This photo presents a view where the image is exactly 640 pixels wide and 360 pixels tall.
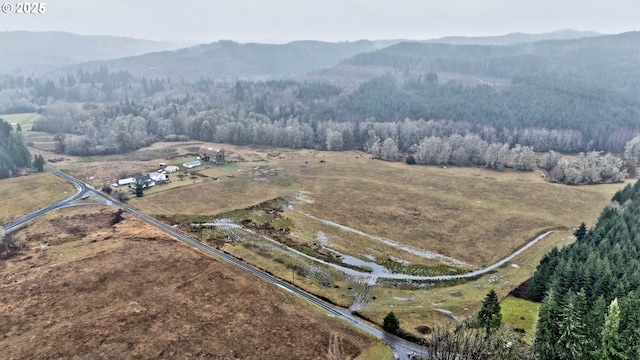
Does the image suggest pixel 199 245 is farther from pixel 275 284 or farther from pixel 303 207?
pixel 303 207

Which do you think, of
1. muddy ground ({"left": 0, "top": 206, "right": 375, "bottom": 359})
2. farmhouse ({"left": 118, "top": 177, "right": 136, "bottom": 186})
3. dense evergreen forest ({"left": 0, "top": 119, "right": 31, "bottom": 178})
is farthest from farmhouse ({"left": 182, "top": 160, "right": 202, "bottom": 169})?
muddy ground ({"left": 0, "top": 206, "right": 375, "bottom": 359})

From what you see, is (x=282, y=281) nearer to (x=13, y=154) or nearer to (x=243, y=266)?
(x=243, y=266)

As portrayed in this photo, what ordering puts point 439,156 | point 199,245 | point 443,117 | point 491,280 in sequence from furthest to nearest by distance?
point 443,117 → point 439,156 → point 199,245 → point 491,280

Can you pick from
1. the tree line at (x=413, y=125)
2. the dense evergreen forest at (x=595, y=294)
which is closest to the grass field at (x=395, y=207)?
the dense evergreen forest at (x=595, y=294)

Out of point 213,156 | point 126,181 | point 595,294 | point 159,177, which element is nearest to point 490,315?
point 595,294

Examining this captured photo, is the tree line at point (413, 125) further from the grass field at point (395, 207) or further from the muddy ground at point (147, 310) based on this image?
the muddy ground at point (147, 310)

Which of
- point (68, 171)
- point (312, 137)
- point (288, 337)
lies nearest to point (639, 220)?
point (288, 337)
